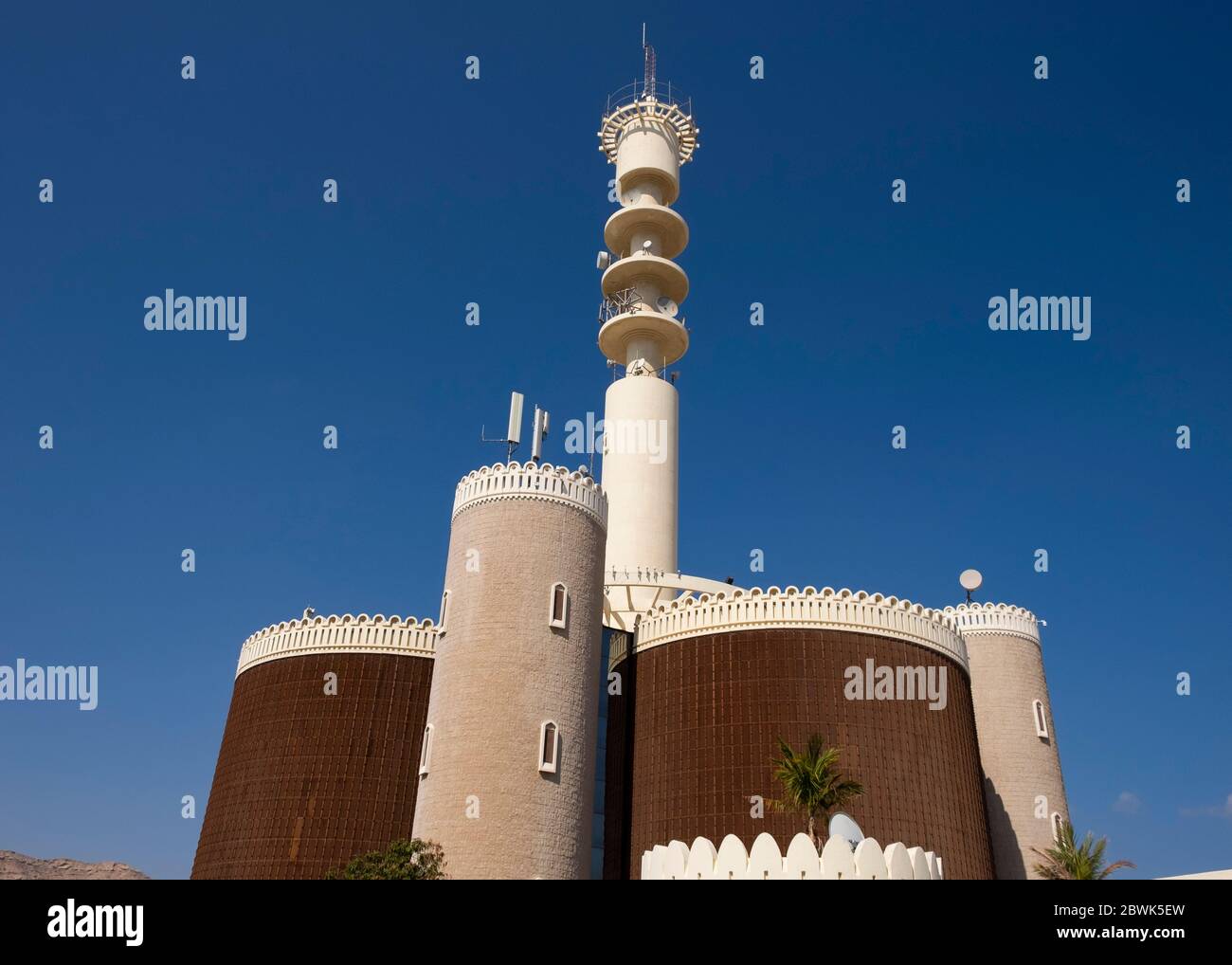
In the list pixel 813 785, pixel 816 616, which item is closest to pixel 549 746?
pixel 813 785

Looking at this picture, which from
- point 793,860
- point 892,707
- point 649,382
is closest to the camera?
point 793,860

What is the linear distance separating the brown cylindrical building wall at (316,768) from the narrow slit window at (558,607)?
980 centimetres

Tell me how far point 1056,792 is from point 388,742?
3341 centimetres

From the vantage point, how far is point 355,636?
4669 centimetres

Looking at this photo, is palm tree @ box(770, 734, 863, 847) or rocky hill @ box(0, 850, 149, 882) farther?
rocky hill @ box(0, 850, 149, 882)

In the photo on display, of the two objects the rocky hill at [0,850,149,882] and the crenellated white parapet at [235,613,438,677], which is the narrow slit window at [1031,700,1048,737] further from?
the rocky hill at [0,850,149,882]

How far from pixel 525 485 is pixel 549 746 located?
10684mm

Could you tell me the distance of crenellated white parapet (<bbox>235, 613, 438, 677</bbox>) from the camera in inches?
1829

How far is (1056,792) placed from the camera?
1977 inches

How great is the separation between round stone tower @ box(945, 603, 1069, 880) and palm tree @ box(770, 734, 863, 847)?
618 inches

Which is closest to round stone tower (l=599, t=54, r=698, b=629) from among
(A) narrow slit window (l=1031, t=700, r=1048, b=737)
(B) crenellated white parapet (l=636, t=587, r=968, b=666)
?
(B) crenellated white parapet (l=636, t=587, r=968, b=666)

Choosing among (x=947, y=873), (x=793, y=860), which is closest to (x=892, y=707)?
(x=947, y=873)
